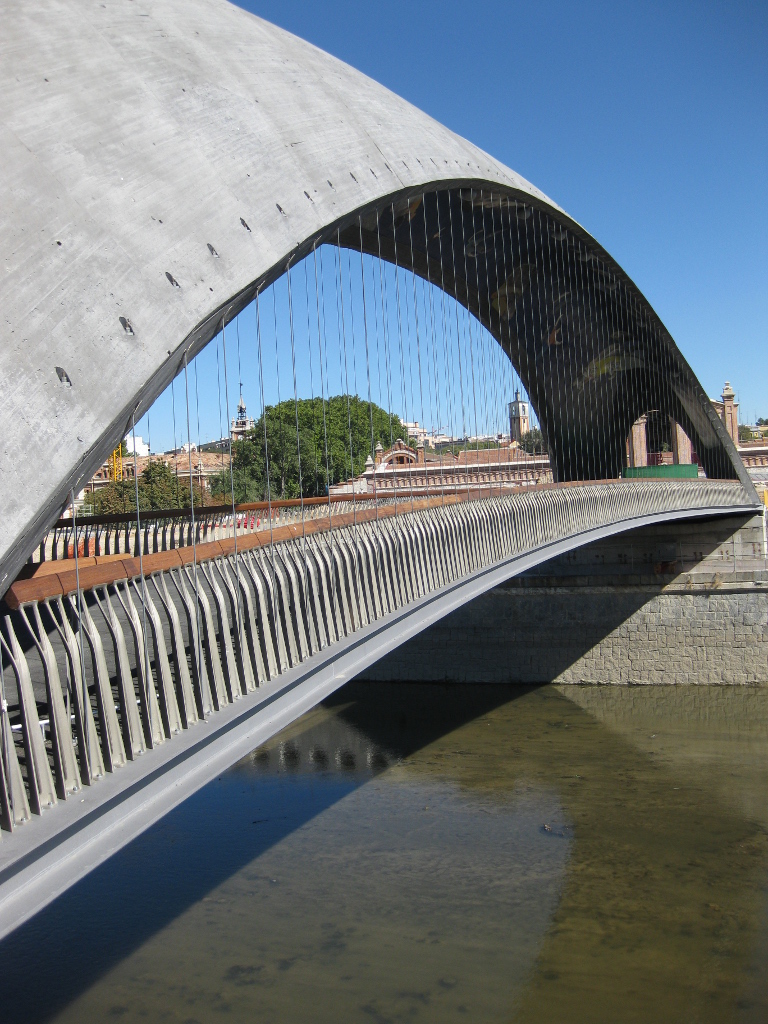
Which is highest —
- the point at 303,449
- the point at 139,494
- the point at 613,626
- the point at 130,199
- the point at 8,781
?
the point at 130,199

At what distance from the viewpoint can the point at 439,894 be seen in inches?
515

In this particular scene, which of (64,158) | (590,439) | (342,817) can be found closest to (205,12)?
(64,158)

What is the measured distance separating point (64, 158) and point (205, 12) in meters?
4.69

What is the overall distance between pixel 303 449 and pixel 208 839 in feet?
103

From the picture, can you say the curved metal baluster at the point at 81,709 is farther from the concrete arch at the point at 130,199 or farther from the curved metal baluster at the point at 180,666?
the curved metal baluster at the point at 180,666

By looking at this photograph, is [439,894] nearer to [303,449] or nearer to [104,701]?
[104,701]

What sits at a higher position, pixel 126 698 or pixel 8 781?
pixel 126 698

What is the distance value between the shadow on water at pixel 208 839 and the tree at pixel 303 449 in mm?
A: 5487

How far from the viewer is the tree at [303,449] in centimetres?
1654

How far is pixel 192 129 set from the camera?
7.66 m

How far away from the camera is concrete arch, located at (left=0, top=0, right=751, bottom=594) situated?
4996 mm

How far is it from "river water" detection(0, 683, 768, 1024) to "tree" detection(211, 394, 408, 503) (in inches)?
217

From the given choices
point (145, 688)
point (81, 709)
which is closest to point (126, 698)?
point (145, 688)

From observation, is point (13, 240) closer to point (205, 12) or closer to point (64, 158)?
point (64, 158)
